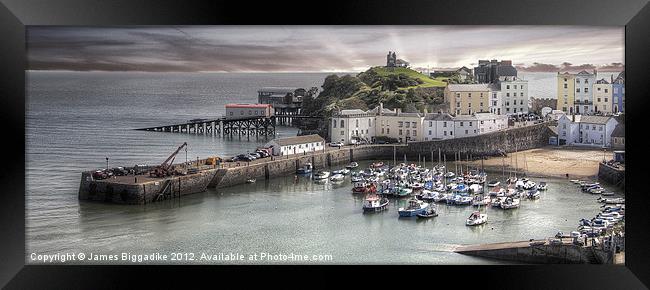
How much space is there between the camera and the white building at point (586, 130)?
7434 millimetres

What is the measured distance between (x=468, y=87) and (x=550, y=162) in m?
1.07

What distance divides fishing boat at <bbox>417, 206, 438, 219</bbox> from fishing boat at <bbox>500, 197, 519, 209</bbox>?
63cm

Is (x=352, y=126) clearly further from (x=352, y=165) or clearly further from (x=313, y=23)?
(x=313, y=23)

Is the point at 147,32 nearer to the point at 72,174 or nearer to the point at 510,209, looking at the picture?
the point at 72,174

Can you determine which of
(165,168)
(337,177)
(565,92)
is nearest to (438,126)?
(337,177)

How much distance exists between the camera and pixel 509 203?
25.6ft

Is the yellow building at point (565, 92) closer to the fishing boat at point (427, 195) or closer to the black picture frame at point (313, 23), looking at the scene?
the black picture frame at point (313, 23)

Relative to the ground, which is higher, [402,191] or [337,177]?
[337,177]

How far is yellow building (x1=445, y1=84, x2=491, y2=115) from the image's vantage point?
25.4 ft

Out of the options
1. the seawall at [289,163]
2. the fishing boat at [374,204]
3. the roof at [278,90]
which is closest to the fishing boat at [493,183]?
the seawall at [289,163]

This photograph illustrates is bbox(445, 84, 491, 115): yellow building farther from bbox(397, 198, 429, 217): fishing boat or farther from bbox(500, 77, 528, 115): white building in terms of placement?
bbox(397, 198, 429, 217): fishing boat

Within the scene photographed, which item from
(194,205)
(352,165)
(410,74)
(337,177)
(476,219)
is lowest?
(476,219)

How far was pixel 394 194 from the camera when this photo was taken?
26.5ft

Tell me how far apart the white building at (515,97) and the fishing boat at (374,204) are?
143cm
